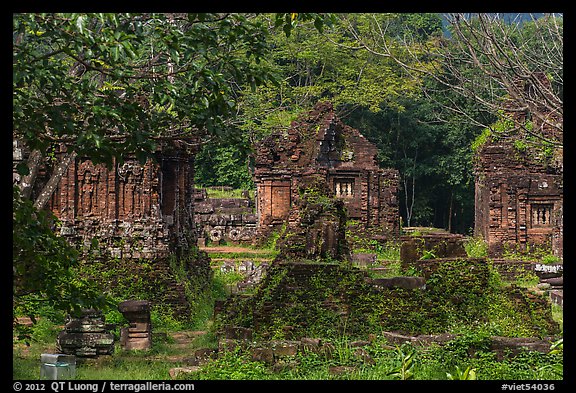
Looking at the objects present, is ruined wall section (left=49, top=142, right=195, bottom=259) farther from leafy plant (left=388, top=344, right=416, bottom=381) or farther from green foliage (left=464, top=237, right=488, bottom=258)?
green foliage (left=464, top=237, right=488, bottom=258)

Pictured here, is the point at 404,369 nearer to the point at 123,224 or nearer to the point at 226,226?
the point at 123,224

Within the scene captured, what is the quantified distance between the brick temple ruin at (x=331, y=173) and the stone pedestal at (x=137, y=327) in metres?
15.4

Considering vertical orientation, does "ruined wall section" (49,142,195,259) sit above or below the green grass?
above

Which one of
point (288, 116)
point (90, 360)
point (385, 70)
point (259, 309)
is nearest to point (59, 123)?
point (90, 360)

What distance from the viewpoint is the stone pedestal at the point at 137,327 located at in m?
14.9

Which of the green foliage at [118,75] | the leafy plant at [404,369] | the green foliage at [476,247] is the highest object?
the green foliage at [118,75]

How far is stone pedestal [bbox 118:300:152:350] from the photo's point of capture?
14.9m

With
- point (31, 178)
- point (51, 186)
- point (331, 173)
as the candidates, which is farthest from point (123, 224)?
point (331, 173)

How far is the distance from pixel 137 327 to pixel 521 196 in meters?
16.5

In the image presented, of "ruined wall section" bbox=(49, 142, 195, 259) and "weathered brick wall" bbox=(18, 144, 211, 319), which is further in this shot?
"ruined wall section" bbox=(49, 142, 195, 259)

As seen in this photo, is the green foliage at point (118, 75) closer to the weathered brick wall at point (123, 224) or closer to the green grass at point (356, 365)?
the green grass at point (356, 365)

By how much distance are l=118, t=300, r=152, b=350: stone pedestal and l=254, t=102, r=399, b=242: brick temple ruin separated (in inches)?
606

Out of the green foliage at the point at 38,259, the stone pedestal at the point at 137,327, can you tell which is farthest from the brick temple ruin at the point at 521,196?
the green foliage at the point at 38,259

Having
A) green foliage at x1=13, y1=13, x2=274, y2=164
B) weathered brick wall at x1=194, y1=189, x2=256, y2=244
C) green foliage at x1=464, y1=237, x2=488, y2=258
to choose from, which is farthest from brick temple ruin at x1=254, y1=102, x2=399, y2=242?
green foliage at x1=13, y1=13, x2=274, y2=164
